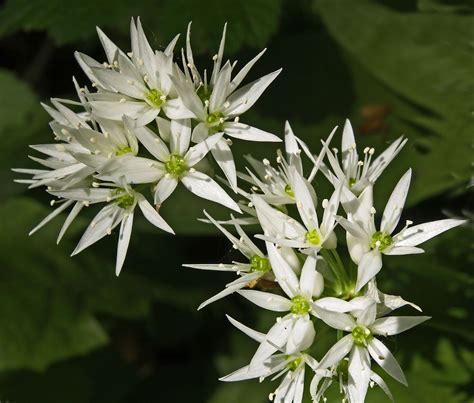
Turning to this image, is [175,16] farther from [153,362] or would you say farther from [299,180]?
[153,362]

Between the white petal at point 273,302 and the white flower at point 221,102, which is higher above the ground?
the white flower at point 221,102

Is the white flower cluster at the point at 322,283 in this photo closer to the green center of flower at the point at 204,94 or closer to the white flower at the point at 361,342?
the white flower at the point at 361,342

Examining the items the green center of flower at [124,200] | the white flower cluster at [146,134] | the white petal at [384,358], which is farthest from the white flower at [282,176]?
the white petal at [384,358]

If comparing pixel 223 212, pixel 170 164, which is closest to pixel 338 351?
pixel 170 164

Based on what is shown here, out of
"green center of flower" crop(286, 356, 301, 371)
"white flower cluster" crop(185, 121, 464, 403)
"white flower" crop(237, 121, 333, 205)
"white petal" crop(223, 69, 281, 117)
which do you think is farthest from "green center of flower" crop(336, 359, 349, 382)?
"white petal" crop(223, 69, 281, 117)

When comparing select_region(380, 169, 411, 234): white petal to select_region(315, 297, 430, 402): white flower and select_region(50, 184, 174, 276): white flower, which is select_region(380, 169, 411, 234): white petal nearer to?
select_region(315, 297, 430, 402): white flower

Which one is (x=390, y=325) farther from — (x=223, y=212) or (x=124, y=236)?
(x=223, y=212)
